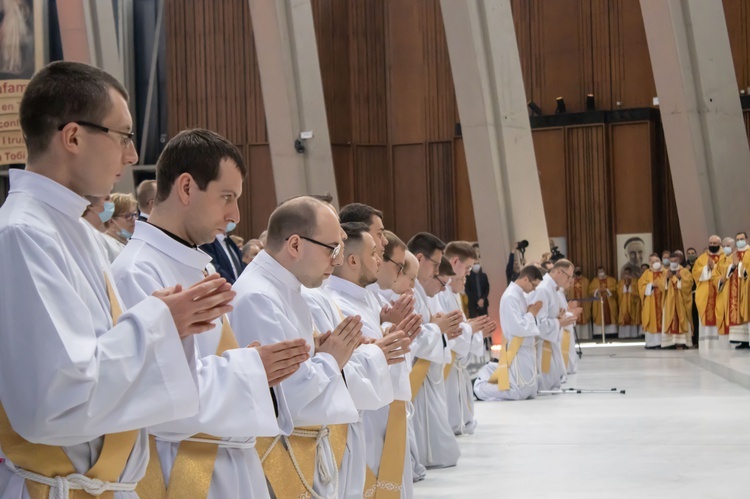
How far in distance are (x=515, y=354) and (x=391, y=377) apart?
25.4 feet

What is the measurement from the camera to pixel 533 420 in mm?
10703

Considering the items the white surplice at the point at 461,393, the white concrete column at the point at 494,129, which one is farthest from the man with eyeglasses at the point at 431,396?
the white concrete column at the point at 494,129

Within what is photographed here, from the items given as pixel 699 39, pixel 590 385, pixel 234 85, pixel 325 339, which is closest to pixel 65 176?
pixel 325 339

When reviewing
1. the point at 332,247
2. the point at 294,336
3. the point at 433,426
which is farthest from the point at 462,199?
the point at 294,336

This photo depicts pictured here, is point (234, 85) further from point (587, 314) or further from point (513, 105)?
point (587, 314)

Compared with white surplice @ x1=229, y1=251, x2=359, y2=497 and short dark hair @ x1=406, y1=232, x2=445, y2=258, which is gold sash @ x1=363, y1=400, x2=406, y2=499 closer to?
white surplice @ x1=229, y1=251, x2=359, y2=497

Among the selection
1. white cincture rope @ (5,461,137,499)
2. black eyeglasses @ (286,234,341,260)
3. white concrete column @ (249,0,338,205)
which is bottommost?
white cincture rope @ (5,461,137,499)

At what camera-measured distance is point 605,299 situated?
24703mm

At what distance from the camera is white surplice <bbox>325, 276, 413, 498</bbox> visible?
530 centimetres

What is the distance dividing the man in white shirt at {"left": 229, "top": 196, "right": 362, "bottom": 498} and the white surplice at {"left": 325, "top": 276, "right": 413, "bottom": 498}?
1201 mm

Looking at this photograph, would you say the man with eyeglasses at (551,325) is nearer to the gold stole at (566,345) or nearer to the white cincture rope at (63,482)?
the gold stole at (566,345)

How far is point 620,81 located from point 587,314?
236 inches

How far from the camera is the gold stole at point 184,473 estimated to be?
9.39ft

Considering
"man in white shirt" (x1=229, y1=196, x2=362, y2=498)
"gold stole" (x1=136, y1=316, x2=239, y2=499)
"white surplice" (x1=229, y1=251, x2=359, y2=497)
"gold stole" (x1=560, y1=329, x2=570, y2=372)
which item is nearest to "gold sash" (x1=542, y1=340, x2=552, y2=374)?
"gold stole" (x1=560, y1=329, x2=570, y2=372)
